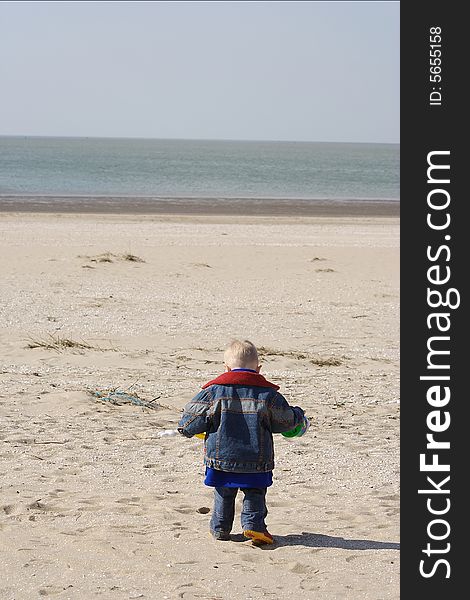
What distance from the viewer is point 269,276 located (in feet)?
58.3

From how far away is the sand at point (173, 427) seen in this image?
528cm

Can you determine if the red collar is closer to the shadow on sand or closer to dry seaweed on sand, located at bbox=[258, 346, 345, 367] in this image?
the shadow on sand

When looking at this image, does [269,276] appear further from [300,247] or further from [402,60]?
[402,60]

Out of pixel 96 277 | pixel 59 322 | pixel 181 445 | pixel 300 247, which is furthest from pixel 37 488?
pixel 300 247

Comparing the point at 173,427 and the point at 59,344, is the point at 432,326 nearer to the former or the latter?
the point at 173,427

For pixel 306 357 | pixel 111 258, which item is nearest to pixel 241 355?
pixel 306 357

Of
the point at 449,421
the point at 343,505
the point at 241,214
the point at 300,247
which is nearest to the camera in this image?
the point at 449,421

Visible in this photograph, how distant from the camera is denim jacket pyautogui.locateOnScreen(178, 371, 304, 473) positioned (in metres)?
5.64

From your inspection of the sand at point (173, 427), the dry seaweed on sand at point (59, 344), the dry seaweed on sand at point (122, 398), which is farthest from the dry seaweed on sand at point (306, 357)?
the dry seaweed on sand at point (122, 398)

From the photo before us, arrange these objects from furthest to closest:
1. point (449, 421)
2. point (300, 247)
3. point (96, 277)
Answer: point (300, 247)
point (96, 277)
point (449, 421)

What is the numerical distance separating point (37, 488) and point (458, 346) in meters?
3.03

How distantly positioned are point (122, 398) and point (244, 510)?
3.42m

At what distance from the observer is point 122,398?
902 cm

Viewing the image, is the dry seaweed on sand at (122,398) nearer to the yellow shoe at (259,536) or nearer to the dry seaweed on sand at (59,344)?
the dry seaweed on sand at (59,344)
